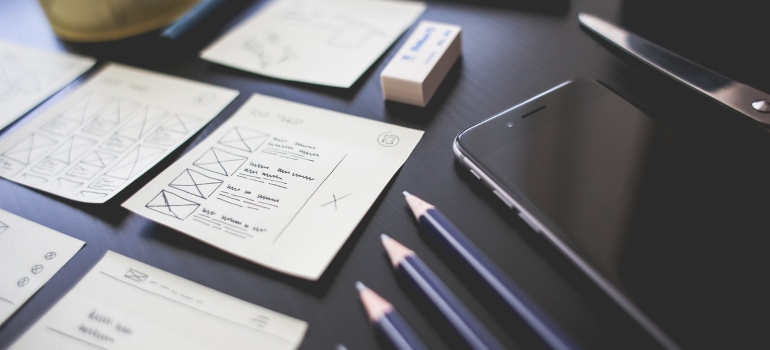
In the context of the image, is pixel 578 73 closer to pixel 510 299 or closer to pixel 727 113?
pixel 727 113

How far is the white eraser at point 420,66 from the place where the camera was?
0.48m

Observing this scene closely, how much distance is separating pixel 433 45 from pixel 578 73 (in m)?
0.15

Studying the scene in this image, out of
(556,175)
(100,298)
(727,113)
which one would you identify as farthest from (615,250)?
(100,298)

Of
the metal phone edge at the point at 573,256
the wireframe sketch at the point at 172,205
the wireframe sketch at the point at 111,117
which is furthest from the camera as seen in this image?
the wireframe sketch at the point at 111,117

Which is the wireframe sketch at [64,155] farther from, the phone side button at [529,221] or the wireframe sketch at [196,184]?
the phone side button at [529,221]

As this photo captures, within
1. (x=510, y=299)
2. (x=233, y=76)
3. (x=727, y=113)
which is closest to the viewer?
(x=510, y=299)

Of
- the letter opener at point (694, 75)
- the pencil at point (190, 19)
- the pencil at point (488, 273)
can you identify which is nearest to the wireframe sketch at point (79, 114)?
the pencil at point (190, 19)

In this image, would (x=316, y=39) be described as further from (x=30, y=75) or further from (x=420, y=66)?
(x=30, y=75)

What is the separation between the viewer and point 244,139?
1.59ft

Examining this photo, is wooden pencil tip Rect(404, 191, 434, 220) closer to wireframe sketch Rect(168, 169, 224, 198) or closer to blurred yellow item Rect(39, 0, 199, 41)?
wireframe sketch Rect(168, 169, 224, 198)

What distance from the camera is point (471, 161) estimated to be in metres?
0.40

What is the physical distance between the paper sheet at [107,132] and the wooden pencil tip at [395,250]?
259mm

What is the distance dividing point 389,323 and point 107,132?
39 centimetres

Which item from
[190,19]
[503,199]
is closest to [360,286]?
[503,199]
